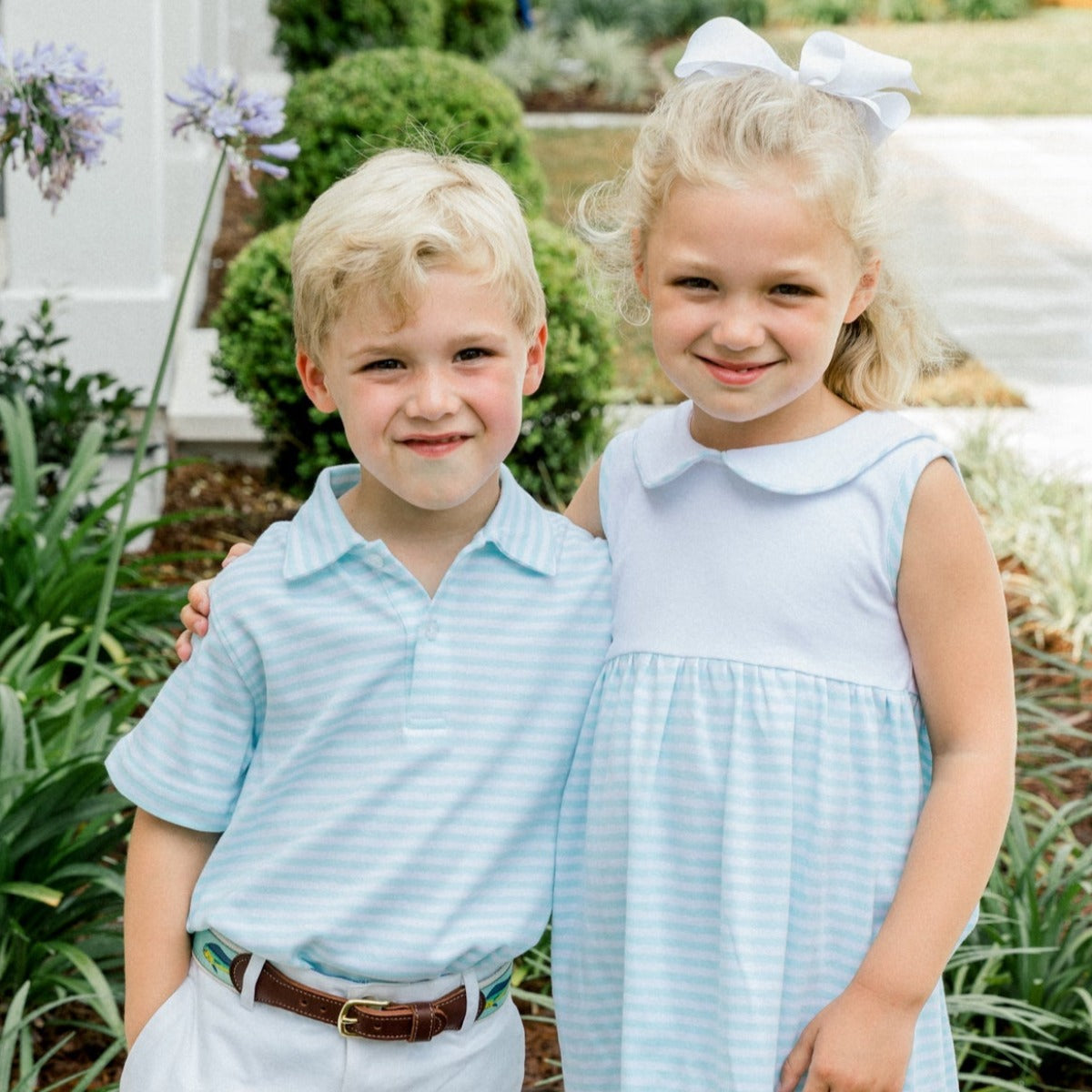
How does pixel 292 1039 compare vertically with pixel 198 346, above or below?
above

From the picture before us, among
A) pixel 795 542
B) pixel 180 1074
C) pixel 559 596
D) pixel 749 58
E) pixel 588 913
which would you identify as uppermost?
pixel 749 58

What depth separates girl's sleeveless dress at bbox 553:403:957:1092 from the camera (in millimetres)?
1560

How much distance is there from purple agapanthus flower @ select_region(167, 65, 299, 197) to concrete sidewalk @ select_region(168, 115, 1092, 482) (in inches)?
42.0

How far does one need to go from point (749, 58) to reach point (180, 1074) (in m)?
1.18

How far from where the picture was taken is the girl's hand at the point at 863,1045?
1.51 m

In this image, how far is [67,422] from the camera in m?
4.28

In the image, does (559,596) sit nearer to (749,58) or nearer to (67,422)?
(749,58)

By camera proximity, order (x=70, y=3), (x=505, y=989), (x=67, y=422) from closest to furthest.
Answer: (x=505, y=989) → (x=67, y=422) → (x=70, y=3)

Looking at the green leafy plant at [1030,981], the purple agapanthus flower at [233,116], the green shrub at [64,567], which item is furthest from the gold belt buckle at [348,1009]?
the green shrub at [64,567]

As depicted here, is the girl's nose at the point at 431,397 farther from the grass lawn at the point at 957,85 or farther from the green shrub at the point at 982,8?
the green shrub at the point at 982,8

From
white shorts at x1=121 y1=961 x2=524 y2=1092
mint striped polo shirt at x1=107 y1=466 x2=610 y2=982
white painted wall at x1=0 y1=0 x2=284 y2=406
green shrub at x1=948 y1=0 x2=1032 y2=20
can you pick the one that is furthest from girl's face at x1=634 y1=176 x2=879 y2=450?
green shrub at x1=948 y1=0 x2=1032 y2=20

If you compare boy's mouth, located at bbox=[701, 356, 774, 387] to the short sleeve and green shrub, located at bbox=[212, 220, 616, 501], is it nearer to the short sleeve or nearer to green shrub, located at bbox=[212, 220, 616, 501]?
the short sleeve

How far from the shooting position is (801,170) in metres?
1.54

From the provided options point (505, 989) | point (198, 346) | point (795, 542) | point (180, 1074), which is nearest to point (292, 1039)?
point (180, 1074)
